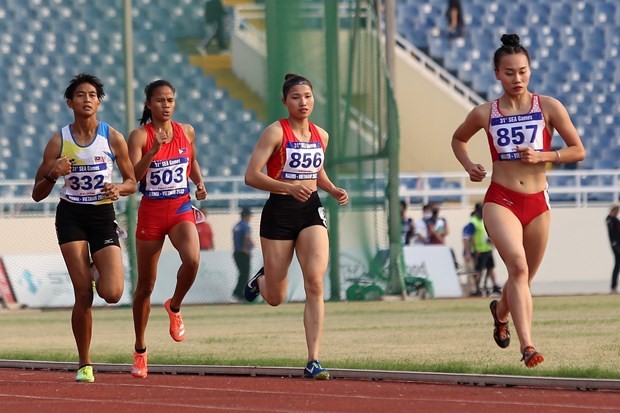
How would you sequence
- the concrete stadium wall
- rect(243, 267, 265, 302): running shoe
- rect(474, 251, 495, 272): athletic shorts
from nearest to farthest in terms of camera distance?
1. rect(243, 267, 265, 302): running shoe
2. rect(474, 251, 495, 272): athletic shorts
3. the concrete stadium wall

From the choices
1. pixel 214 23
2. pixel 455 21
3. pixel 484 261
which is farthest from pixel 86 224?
pixel 455 21

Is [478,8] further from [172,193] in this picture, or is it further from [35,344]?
[172,193]

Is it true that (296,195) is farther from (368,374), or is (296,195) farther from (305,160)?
(368,374)

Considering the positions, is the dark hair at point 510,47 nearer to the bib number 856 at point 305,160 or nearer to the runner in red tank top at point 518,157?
the runner in red tank top at point 518,157

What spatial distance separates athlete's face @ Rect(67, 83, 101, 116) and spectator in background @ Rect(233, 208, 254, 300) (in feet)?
51.6

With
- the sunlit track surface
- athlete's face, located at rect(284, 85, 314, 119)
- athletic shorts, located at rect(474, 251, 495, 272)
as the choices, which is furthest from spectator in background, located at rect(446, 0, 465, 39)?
athlete's face, located at rect(284, 85, 314, 119)

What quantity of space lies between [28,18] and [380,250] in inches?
574

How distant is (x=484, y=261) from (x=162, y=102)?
17906mm

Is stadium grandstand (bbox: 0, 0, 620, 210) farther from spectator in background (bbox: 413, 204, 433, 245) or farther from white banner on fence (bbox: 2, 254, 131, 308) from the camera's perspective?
white banner on fence (bbox: 2, 254, 131, 308)

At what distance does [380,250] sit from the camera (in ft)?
81.2

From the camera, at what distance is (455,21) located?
3906cm

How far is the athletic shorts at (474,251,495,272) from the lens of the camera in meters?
28.0

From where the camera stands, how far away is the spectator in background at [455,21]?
128ft

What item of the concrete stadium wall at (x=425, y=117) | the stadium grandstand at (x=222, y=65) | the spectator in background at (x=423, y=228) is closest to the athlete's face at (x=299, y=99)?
the stadium grandstand at (x=222, y=65)
